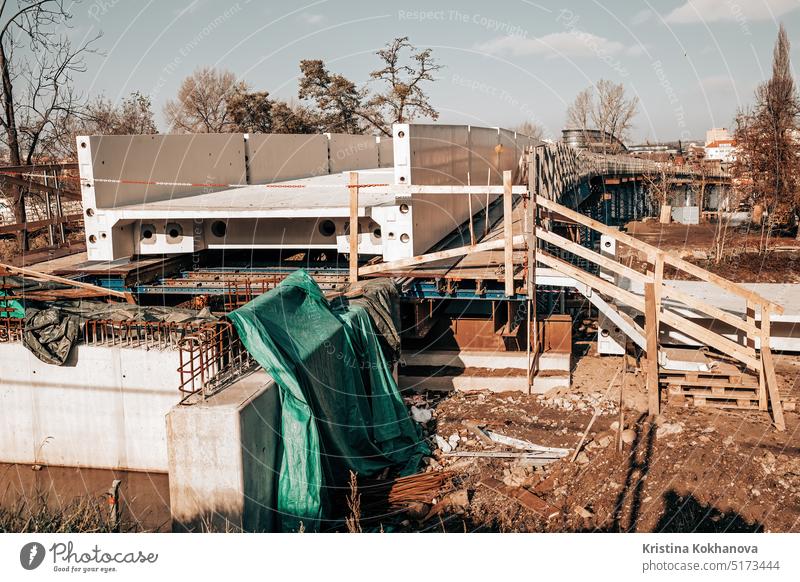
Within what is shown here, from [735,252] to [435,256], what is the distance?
60.2ft

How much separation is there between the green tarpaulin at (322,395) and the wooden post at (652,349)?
11.2 feet

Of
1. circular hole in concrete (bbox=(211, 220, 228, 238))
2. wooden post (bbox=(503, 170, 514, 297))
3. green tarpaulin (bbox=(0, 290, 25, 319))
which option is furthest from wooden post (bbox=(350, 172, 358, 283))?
green tarpaulin (bbox=(0, 290, 25, 319))

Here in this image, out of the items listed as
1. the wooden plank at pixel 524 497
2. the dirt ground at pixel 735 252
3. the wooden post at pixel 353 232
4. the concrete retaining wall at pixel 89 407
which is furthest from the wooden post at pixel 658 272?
the dirt ground at pixel 735 252

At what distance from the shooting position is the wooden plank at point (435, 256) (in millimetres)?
10984

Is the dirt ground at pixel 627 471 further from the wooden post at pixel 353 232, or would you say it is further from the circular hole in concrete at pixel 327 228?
the circular hole in concrete at pixel 327 228

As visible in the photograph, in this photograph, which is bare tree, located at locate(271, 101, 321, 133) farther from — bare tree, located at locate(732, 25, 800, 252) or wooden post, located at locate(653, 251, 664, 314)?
wooden post, located at locate(653, 251, 664, 314)

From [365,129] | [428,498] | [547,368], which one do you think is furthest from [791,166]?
[428,498]

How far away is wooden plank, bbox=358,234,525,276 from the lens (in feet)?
36.0

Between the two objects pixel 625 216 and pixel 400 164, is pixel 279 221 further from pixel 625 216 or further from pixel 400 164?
pixel 625 216

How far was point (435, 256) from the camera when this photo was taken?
11180mm

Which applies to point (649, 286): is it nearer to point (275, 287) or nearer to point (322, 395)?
point (322, 395)

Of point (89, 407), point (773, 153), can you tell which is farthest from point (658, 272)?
point (773, 153)

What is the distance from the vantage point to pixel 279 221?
13.4 meters

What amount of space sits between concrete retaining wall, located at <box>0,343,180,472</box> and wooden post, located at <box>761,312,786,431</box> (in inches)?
313
